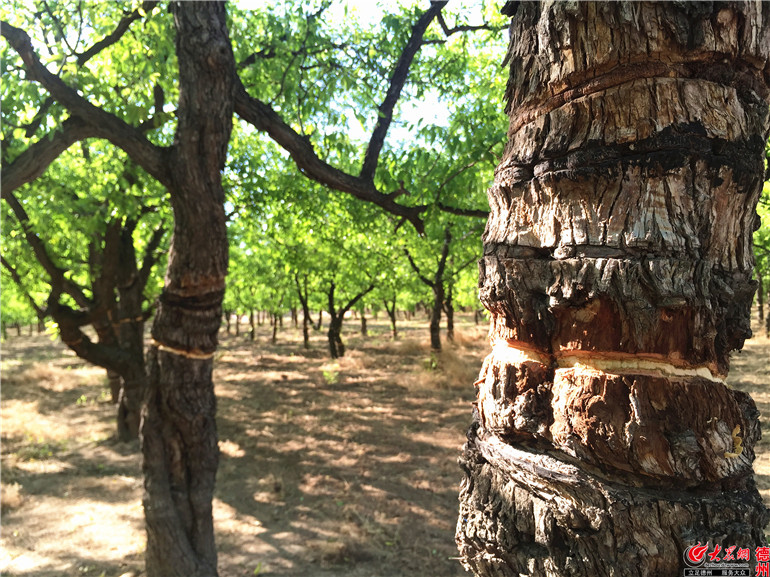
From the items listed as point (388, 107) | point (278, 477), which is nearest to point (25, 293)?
point (278, 477)

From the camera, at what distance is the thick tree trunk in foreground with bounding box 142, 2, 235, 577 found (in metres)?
3.49

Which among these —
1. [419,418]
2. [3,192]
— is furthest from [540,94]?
[419,418]

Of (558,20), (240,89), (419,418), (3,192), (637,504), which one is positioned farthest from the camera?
(419,418)

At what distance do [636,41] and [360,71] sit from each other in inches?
187

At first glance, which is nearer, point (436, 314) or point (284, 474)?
point (284, 474)

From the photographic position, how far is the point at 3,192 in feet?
11.7

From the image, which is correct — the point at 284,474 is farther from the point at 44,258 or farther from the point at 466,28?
the point at 466,28

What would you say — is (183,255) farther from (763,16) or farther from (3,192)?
(763,16)

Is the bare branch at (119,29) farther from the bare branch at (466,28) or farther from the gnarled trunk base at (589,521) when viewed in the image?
the gnarled trunk base at (589,521)

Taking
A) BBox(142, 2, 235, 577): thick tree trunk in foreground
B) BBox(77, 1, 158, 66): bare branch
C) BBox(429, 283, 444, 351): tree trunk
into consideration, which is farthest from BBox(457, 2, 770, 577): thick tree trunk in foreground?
BBox(429, 283, 444, 351): tree trunk

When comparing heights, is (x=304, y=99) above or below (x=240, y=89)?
above

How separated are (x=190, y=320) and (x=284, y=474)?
17.1 feet

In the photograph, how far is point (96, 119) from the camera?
3.55 m

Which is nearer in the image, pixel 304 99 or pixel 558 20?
pixel 558 20
